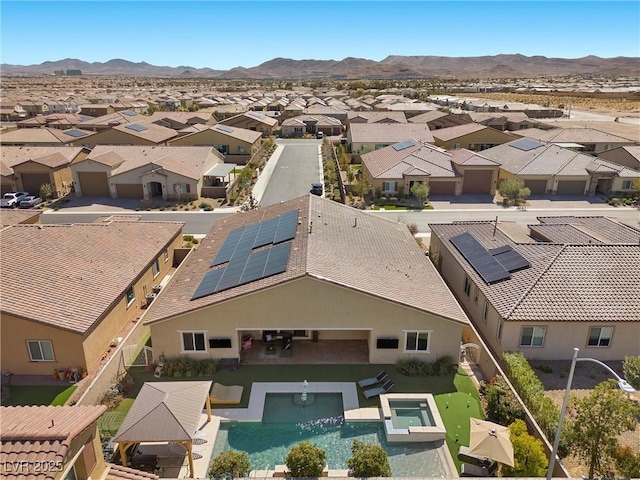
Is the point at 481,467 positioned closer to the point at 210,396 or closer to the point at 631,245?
the point at 210,396

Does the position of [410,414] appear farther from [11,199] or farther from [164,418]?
[11,199]

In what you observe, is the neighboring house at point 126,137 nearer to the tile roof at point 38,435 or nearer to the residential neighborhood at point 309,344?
the residential neighborhood at point 309,344

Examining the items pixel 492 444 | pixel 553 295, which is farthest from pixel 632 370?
pixel 492 444

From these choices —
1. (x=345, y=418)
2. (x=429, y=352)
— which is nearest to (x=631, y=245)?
(x=429, y=352)

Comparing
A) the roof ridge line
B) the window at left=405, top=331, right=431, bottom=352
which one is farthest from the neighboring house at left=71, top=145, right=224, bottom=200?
the roof ridge line

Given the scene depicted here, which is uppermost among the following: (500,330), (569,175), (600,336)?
(569,175)

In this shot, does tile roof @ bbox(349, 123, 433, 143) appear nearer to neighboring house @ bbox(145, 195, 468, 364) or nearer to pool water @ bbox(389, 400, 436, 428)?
neighboring house @ bbox(145, 195, 468, 364)
